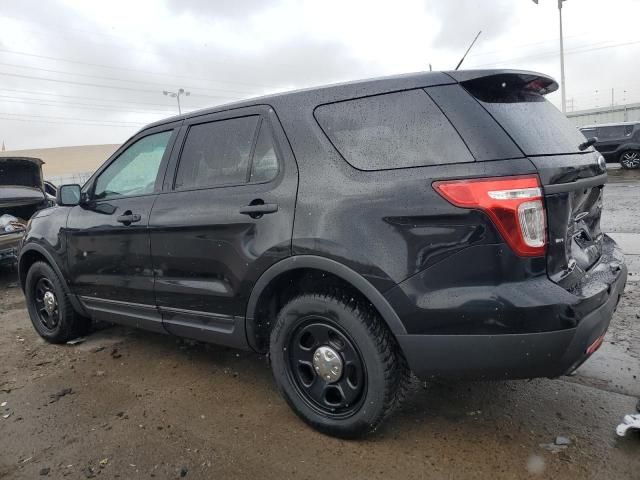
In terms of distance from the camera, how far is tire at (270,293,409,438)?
7.87ft

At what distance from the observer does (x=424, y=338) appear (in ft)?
7.35

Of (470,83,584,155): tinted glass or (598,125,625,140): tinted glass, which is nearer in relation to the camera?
(470,83,584,155): tinted glass

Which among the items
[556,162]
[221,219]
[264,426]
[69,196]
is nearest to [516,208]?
[556,162]

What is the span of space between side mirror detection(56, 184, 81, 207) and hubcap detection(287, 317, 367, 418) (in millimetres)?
2275

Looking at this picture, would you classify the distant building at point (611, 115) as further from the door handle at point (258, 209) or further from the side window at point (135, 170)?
the door handle at point (258, 209)

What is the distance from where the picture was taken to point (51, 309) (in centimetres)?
441

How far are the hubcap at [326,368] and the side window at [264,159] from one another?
33.1 inches

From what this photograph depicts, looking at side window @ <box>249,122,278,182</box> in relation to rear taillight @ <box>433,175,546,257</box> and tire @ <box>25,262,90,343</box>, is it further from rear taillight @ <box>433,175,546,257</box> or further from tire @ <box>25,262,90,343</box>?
tire @ <box>25,262,90,343</box>

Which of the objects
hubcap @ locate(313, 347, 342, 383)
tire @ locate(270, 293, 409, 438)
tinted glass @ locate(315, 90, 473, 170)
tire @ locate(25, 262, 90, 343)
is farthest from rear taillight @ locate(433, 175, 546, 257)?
tire @ locate(25, 262, 90, 343)

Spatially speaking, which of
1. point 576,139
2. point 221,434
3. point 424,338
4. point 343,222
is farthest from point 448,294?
point 221,434

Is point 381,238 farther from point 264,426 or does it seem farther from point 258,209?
point 264,426

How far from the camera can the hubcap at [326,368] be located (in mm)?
2521

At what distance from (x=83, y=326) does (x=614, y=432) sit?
411cm

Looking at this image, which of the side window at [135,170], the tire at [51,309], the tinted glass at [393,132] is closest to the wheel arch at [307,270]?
the tinted glass at [393,132]
